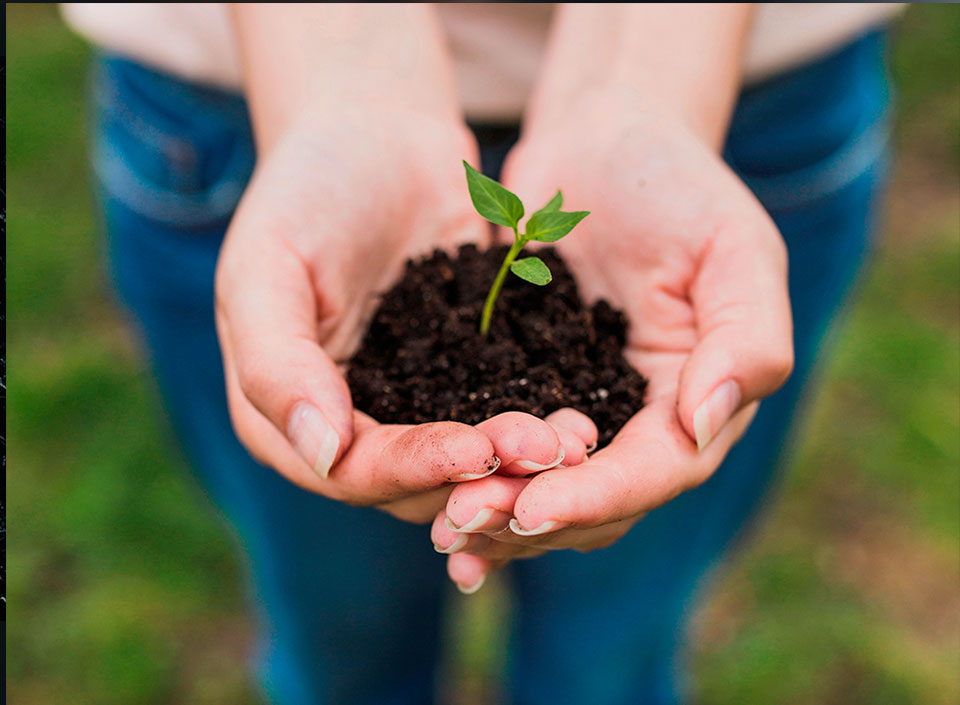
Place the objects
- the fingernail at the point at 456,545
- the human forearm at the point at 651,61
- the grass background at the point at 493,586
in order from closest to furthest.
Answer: the fingernail at the point at 456,545, the human forearm at the point at 651,61, the grass background at the point at 493,586

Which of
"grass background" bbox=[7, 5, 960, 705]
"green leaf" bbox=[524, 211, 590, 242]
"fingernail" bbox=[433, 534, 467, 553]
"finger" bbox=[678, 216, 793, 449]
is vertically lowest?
"grass background" bbox=[7, 5, 960, 705]

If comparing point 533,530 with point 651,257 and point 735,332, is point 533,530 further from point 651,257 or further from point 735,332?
point 651,257

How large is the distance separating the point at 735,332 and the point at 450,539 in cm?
63

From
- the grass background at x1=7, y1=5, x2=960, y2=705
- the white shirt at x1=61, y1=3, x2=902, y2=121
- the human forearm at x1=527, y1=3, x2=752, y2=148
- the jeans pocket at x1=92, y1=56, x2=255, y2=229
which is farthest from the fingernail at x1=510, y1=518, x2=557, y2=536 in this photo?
the grass background at x1=7, y1=5, x2=960, y2=705

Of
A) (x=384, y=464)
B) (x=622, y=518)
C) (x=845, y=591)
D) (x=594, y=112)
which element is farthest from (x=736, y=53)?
(x=845, y=591)

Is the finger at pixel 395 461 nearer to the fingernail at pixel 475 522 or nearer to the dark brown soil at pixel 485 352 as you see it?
the fingernail at pixel 475 522

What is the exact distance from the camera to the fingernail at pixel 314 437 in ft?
4.64

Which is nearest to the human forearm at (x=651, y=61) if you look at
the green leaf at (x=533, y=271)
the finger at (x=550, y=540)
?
the green leaf at (x=533, y=271)

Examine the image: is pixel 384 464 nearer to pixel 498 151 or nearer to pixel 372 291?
pixel 372 291

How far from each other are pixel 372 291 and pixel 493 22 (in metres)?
0.80

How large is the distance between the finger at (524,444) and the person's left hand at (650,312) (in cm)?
3

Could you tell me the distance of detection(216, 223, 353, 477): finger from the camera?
4.68ft

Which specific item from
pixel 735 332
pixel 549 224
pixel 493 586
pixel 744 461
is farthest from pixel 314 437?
pixel 493 586

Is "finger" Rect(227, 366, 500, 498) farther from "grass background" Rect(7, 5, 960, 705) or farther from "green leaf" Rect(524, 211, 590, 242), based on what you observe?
"grass background" Rect(7, 5, 960, 705)
